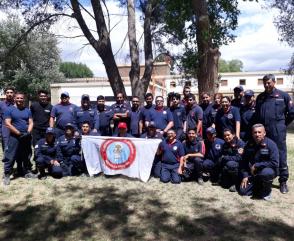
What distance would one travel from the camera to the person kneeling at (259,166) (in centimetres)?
662

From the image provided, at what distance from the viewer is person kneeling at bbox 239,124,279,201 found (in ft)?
21.7

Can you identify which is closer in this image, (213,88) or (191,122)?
(191,122)

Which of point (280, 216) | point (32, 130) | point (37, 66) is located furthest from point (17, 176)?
point (37, 66)

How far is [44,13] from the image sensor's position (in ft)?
48.9

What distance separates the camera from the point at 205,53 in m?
10.6

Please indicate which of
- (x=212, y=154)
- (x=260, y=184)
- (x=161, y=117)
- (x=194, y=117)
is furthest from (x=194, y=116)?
(x=260, y=184)

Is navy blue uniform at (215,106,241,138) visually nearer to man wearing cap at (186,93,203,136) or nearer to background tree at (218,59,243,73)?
man wearing cap at (186,93,203,136)

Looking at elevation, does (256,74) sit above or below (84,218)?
above

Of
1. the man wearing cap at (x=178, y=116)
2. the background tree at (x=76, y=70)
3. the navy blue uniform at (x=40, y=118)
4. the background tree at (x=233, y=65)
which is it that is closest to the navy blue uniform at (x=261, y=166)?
the man wearing cap at (x=178, y=116)

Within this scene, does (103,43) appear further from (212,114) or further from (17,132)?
(17,132)

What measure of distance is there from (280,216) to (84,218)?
2951 millimetres

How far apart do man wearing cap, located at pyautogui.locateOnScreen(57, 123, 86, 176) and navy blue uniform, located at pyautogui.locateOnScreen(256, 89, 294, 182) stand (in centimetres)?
395

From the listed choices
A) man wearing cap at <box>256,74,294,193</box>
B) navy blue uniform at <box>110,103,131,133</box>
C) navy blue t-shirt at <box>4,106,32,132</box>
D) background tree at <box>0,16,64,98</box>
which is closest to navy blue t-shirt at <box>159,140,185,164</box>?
navy blue uniform at <box>110,103,131,133</box>

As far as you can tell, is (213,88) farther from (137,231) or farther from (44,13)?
(44,13)
